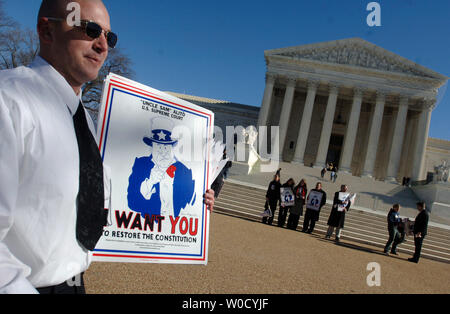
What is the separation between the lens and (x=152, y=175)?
2.16 metres

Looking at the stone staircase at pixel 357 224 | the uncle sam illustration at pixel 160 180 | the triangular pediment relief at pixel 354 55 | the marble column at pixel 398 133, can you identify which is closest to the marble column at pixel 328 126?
the triangular pediment relief at pixel 354 55

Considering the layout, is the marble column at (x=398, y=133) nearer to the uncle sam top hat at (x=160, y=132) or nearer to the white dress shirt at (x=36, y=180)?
the uncle sam top hat at (x=160, y=132)

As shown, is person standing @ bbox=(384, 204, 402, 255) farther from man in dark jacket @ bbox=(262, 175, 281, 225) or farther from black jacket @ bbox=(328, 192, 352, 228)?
man in dark jacket @ bbox=(262, 175, 281, 225)

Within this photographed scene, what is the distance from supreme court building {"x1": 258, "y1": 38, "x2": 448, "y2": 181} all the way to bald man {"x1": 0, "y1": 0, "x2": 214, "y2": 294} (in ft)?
121

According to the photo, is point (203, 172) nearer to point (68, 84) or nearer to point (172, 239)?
point (172, 239)

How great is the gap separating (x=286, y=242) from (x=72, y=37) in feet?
29.4

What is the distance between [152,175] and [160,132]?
0.30 m

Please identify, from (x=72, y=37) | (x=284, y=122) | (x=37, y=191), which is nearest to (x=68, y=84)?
(x=72, y=37)

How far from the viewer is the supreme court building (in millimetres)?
37312

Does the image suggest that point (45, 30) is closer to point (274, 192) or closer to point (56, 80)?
point (56, 80)

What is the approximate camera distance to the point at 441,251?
13898 millimetres

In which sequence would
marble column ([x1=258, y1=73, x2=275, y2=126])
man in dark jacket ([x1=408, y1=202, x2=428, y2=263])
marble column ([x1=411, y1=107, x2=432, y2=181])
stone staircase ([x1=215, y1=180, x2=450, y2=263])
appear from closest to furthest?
man in dark jacket ([x1=408, y1=202, x2=428, y2=263]), stone staircase ([x1=215, y1=180, x2=450, y2=263]), marble column ([x1=411, y1=107, x2=432, y2=181]), marble column ([x1=258, y1=73, x2=275, y2=126])

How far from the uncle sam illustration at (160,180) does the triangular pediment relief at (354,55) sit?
39741mm

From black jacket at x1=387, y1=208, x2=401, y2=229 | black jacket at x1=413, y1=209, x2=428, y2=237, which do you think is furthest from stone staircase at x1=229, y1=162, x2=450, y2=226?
black jacket at x1=413, y1=209, x2=428, y2=237
